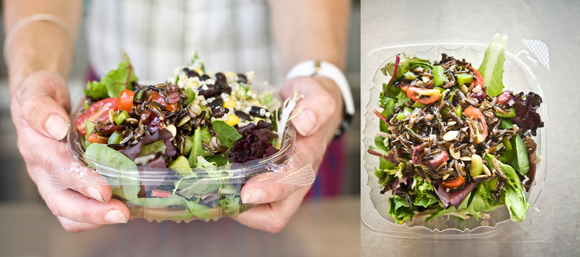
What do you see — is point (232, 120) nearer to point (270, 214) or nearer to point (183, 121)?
point (183, 121)

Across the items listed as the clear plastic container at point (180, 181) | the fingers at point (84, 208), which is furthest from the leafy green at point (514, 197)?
the fingers at point (84, 208)

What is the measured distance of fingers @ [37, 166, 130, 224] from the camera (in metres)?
0.70

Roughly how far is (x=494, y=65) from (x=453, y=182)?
214mm

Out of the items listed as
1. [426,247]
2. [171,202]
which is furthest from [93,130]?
[426,247]

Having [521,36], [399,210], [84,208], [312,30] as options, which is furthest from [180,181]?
[312,30]

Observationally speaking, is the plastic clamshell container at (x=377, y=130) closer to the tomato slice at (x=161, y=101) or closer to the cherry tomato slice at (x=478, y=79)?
the cherry tomato slice at (x=478, y=79)

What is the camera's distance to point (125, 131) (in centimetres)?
70

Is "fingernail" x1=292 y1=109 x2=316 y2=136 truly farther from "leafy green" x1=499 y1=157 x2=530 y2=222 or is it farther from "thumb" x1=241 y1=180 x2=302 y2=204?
"leafy green" x1=499 y1=157 x2=530 y2=222

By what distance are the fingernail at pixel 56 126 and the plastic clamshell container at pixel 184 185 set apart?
0.09 m

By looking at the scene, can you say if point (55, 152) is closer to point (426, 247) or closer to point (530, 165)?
point (426, 247)

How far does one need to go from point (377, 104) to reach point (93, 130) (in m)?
0.52

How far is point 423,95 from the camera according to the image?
0.69 metres

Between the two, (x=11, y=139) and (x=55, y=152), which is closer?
(x=55, y=152)

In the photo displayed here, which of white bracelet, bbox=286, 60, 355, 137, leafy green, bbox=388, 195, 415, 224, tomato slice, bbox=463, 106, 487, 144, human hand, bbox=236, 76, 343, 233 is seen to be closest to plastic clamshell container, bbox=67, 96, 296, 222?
human hand, bbox=236, 76, 343, 233
